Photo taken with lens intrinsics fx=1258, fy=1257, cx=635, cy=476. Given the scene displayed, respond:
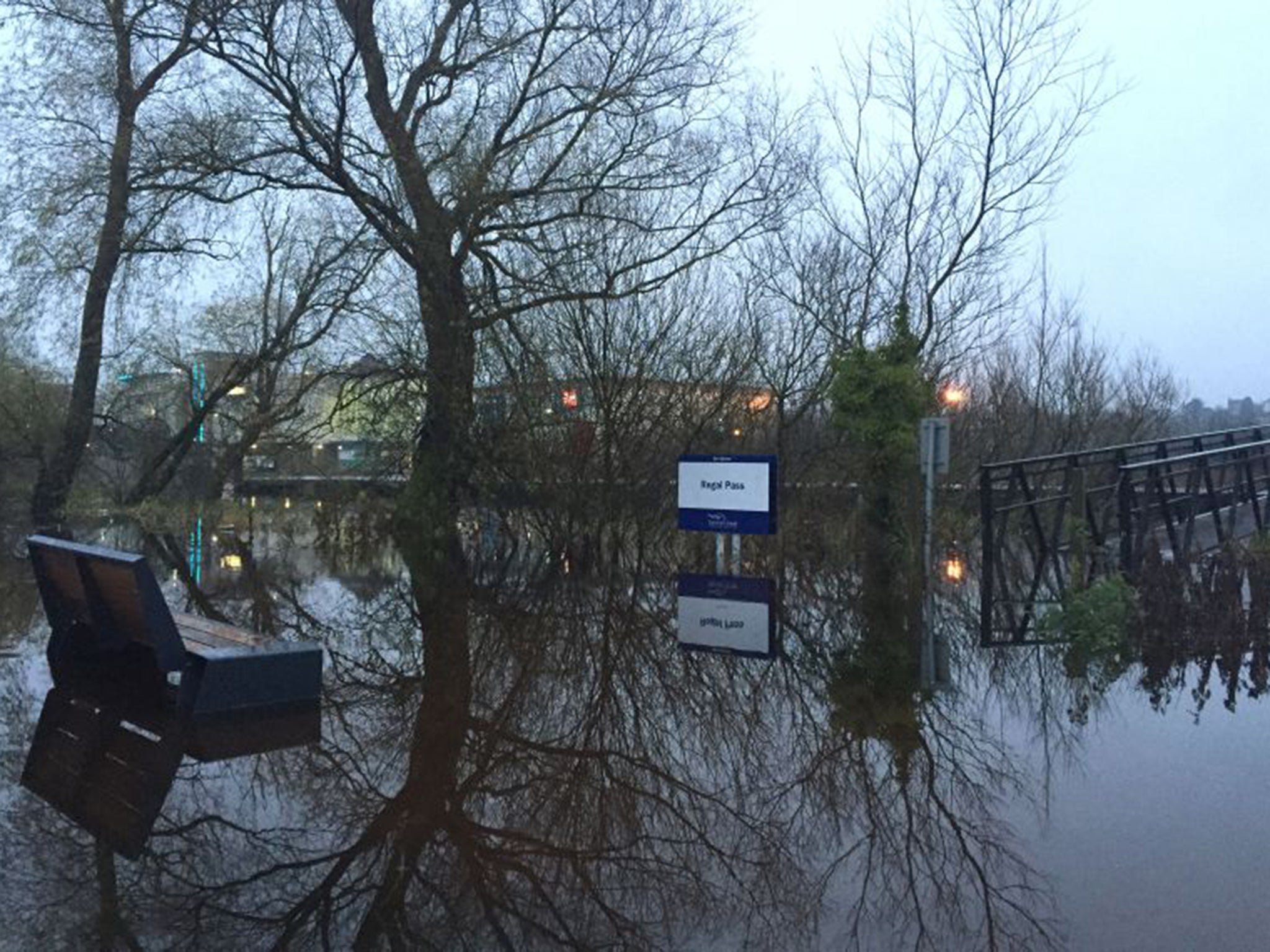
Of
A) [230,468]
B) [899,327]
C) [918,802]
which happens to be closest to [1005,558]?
[899,327]

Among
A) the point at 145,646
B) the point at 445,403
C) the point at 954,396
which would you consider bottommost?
the point at 145,646

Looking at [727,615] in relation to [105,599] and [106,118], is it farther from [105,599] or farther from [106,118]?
[106,118]

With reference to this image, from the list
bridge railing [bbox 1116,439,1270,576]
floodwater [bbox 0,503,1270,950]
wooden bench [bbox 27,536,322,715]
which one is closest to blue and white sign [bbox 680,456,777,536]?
floodwater [bbox 0,503,1270,950]

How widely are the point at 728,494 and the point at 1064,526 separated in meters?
8.79

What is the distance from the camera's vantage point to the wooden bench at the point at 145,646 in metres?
7.70

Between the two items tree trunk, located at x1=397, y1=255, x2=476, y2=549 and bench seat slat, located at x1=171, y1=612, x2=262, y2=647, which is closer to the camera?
bench seat slat, located at x1=171, y1=612, x2=262, y2=647

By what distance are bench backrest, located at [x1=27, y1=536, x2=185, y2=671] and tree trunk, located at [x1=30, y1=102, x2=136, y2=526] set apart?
586 inches

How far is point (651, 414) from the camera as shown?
1761 centimetres

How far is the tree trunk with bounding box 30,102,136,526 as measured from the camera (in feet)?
79.2

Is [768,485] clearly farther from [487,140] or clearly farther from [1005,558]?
[487,140]

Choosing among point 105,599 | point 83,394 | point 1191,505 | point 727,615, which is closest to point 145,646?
point 105,599

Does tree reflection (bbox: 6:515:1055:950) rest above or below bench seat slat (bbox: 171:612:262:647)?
below

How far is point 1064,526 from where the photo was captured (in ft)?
71.3

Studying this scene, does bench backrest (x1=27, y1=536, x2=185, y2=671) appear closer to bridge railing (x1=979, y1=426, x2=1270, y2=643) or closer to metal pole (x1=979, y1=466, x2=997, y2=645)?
bridge railing (x1=979, y1=426, x2=1270, y2=643)
